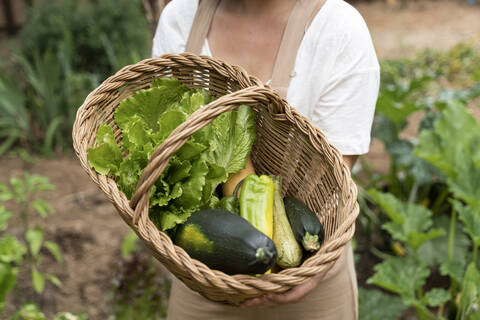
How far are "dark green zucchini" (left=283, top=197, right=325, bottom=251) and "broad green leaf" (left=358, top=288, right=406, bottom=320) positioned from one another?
1183mm

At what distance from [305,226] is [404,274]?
4.00 ft

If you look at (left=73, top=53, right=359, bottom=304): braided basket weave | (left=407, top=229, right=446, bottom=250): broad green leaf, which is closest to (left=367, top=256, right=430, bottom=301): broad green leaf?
(left=407, top=229, right=446, bottom=250): broad green leaf

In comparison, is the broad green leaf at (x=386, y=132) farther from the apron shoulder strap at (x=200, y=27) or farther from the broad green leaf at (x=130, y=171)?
the broad green leaf at (x=130, y=171)

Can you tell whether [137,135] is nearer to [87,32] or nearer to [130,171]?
[130,171]

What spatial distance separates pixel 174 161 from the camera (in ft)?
4.30

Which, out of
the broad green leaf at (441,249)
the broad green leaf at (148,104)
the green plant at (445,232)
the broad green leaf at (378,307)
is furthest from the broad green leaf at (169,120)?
the broad green leaf at (441,249)

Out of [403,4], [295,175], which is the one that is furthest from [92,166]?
[403,4]

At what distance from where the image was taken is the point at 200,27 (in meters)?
1.63

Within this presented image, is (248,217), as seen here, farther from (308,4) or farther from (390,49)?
(390,49)

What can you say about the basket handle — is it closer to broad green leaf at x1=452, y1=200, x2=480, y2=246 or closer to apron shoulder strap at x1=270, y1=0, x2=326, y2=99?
apron shoulder strap at x1=270, y1=0, x2=326, y2=99

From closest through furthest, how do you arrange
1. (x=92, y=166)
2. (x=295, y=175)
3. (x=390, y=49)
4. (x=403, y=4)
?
(x=92, y=166)
(x=295, y=175)
(x=390, y=49)
(x=403, y=4)

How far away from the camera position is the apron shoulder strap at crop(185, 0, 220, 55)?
5.32ft

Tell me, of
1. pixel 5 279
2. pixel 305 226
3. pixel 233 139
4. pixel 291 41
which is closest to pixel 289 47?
pixel 291 41

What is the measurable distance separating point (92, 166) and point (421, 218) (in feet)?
5.72
